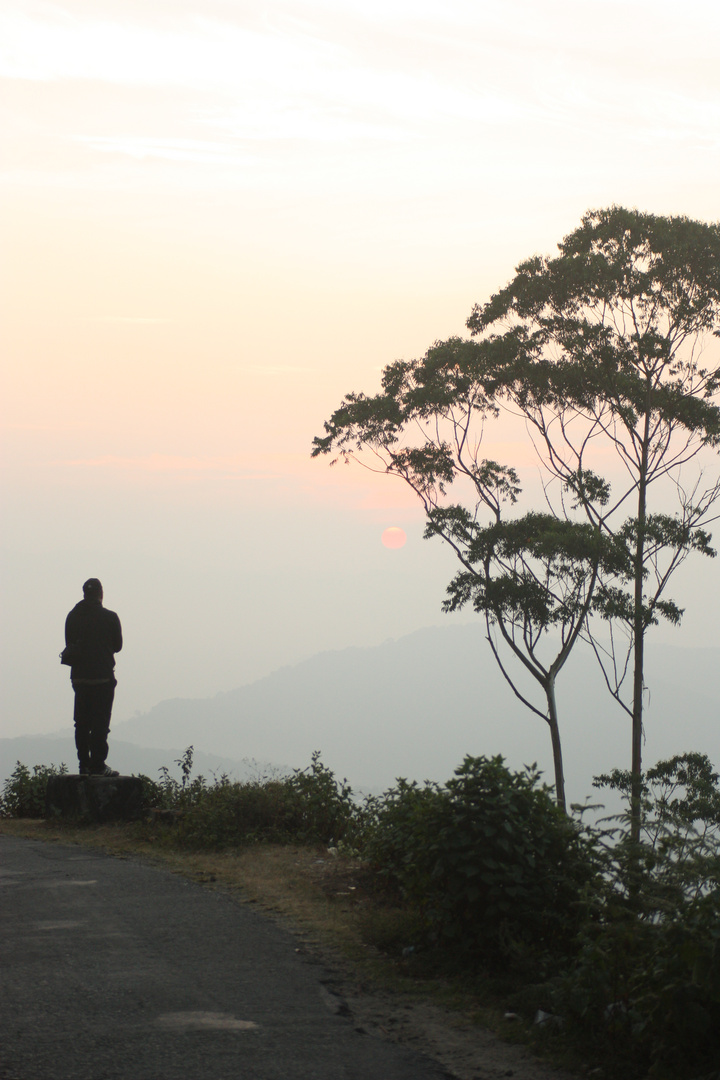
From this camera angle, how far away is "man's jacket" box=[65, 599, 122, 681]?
41.2 feet

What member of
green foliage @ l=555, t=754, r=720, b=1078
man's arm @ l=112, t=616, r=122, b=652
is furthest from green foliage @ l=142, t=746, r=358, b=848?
green foliage @ l=555, t=754, r=720, b=1078

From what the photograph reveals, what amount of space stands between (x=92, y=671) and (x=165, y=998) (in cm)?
769

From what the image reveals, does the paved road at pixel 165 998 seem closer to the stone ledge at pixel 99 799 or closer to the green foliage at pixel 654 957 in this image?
the green foliage at pixel 654 957

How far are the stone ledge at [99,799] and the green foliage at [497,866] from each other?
608 cm

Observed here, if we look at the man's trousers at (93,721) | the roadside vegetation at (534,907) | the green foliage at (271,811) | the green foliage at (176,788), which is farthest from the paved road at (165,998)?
the man's trousers at (93,721)

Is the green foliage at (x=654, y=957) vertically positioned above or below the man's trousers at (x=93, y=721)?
below

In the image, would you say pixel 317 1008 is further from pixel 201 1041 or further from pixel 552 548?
pixel 552 548

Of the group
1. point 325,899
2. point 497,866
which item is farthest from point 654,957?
point 325,899

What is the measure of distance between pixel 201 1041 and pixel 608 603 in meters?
26.6

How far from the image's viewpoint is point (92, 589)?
41.3ft

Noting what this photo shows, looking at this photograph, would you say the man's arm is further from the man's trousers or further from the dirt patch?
the dirt patch

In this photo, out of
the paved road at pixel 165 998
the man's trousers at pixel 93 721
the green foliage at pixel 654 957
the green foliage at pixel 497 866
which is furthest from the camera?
the man's trousers at pixel 93 721

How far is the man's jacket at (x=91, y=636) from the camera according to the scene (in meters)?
12.5

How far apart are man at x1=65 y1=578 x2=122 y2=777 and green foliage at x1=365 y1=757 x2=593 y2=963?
6.89 metres
